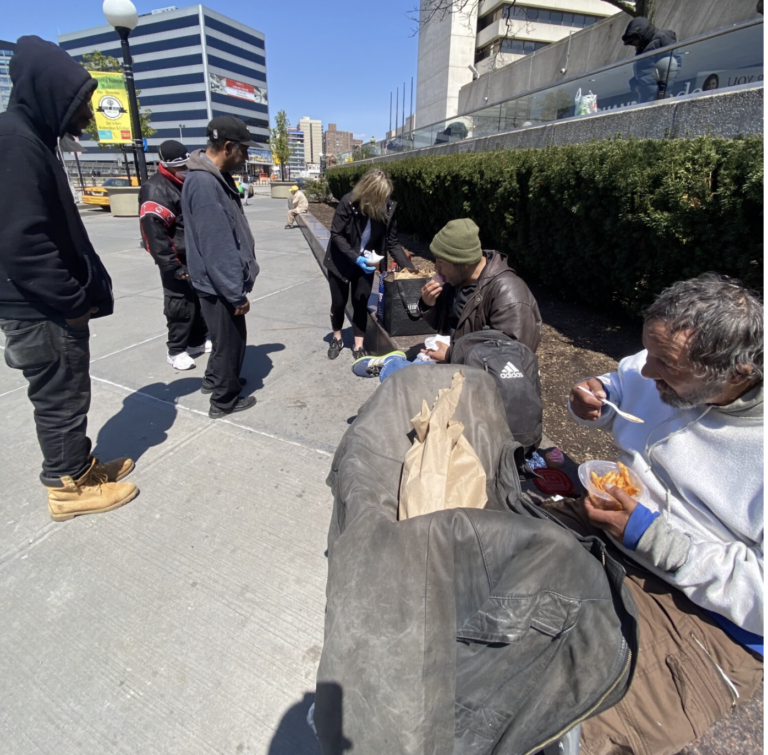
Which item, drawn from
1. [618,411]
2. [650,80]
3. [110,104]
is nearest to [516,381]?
[618,411]

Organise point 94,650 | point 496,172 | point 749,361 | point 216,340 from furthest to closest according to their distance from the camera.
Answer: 1. point 496,172
2. point 216,340
3. point 94,650
4. point 749,361

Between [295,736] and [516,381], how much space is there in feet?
5.18

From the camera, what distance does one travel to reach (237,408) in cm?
368

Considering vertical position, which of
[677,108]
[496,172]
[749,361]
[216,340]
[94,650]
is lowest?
[94,650]

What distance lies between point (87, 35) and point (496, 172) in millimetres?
122017

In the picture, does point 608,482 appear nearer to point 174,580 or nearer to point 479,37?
point 174,580

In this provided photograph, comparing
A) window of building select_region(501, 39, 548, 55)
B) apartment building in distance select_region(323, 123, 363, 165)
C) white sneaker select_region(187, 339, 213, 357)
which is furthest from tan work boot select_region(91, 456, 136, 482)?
apartment building in distance select_region(323, 123, 363, 165)

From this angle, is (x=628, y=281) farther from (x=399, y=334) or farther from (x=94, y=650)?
(x=94, y=650)

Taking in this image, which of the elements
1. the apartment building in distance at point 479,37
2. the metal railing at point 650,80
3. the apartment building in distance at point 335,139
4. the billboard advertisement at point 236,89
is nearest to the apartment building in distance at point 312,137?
the apartment building in distance at point 335,139

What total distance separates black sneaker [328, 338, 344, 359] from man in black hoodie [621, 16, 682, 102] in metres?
4.87

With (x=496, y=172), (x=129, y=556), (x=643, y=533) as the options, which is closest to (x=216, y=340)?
(x=129, y=556)

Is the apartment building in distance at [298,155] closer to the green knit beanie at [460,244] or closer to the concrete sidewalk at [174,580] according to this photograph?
the concrete sidewalk at [174,580]

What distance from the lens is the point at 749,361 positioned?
129 centimetres

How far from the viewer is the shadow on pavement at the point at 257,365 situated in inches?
163
